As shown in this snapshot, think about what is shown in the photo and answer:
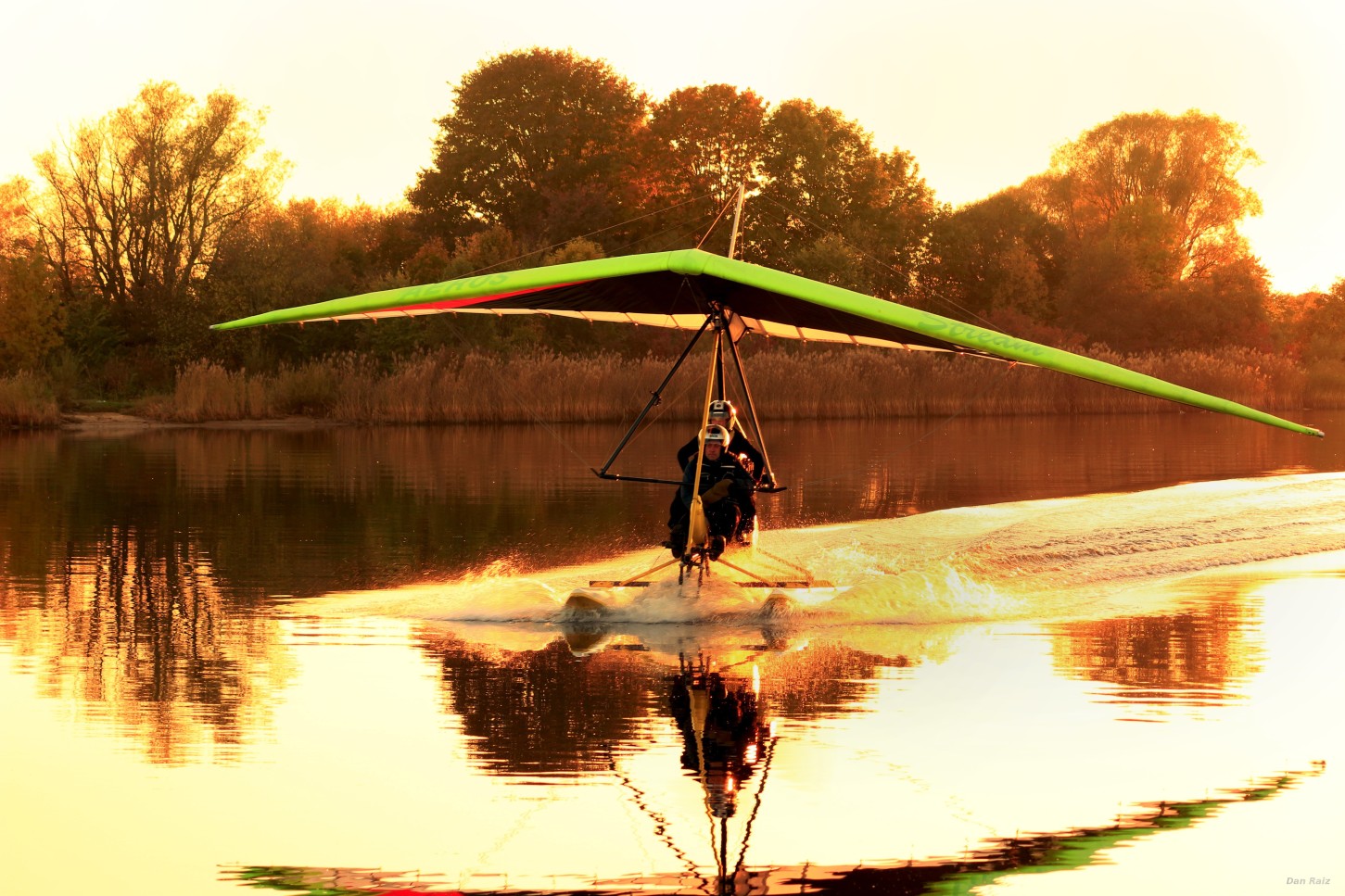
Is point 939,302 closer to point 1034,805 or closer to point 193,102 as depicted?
point 193,102

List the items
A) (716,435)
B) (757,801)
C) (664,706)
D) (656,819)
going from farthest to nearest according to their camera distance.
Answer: (716,435) → (664,706) → (757,801) → (656,819)

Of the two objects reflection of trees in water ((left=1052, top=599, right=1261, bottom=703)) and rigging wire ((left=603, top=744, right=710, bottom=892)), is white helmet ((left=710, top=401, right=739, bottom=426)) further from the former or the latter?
rigging wire ((left=603, top=744, right=710, bottom=892))

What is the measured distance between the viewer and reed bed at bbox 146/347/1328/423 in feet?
120

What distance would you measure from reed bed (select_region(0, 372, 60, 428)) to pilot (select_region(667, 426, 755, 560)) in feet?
94.6

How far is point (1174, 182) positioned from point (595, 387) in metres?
46.3

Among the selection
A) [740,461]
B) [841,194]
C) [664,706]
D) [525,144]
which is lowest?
[664,706]

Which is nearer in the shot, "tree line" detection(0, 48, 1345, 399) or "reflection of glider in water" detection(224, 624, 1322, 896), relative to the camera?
"reflection of glider in water" detection(224, 624, 1322, 896)

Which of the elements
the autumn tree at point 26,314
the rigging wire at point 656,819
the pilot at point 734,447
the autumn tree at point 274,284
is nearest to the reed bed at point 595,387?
the autumn tree at point 274,284

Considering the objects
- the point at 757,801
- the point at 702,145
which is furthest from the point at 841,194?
the point at 757,801

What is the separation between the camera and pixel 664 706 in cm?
791

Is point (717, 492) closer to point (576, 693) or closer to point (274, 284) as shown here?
point (576, 693)

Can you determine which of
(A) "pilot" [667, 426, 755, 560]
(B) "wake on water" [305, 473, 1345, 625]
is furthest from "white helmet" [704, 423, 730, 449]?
(B) "wake on water" [305, 473, 1345, 625]

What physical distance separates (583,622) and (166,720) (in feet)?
12.4

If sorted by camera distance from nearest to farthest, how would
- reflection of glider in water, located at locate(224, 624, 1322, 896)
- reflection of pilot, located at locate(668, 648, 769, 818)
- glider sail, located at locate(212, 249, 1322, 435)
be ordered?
reflection of glider in water, located at locate(224, 624, 1322, 896) → reflection of pilot, located at locate(668, 648, 769, 818) → glider sail, located at locate(212, 249, 1322, 435)
